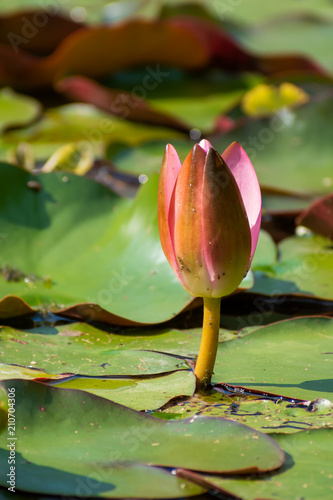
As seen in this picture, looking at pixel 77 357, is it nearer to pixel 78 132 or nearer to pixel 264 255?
pixel 264 255

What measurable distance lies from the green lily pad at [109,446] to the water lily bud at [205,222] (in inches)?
8.3

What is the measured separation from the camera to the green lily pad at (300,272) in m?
1.42

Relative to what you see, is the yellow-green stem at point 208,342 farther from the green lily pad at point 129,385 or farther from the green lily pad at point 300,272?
the green lily pad at point 300,272

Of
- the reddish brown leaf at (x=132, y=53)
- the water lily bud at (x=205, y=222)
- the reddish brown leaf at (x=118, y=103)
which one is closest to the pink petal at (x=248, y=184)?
the water lily bud at (x=205, y=222)

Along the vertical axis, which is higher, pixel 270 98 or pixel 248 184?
pixel 270 98

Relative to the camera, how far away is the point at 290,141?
217 centimetres

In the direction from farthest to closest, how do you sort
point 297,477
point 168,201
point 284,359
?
point 284,359
point 168,201
point 297,477

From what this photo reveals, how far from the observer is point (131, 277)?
1.39m

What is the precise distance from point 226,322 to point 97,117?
4.91 ft

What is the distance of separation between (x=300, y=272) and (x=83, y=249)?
20.9 inches

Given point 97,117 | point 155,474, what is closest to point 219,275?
point 155,474

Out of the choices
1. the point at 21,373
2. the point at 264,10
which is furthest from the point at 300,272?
the point at 264,10

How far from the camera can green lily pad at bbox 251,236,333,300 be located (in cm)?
142

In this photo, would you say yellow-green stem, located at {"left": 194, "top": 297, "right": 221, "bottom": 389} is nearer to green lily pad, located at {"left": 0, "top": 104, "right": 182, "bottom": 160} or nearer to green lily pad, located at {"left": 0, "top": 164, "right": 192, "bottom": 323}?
green lily pad, located at {"left": 0, "top": 164, "right": 192, "bottom": 323}
